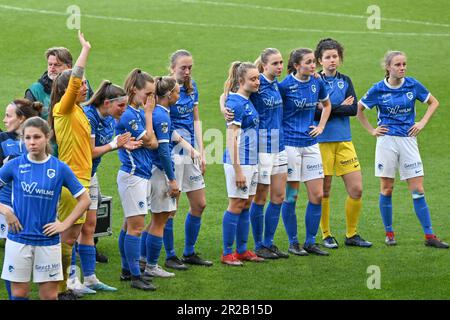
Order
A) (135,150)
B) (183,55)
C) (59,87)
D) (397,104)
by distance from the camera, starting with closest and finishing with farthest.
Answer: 1. (59,87)
2. (135,150)
3. (183,55)
4. (397,104)

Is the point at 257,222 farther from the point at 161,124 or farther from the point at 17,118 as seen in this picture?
the point at 17,118

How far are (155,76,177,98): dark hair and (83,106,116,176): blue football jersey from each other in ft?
1.73

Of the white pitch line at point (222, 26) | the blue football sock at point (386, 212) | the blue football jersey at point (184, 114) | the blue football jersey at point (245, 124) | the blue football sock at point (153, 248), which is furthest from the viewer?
the white pitch line at point (222, 26)

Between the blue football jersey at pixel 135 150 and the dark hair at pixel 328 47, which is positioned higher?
the dark hair at pixel 328 47

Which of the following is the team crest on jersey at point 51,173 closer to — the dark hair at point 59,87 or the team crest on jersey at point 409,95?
the dark hair at point 59,87

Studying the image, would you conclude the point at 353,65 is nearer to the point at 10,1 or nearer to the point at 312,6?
the point at 312,6

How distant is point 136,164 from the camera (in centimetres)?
944

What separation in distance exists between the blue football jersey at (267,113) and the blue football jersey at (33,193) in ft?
9.97

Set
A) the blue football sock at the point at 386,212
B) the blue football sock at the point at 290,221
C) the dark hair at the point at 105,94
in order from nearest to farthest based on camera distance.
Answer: the dark hair at the point at 105,94, the blue football sock at the point at 290,221, the blue football sock at the point at 386,212

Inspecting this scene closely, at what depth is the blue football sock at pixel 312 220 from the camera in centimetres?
1113

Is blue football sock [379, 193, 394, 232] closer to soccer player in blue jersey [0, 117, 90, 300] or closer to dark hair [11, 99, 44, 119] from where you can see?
dark hair [11, 99, 44, 119]

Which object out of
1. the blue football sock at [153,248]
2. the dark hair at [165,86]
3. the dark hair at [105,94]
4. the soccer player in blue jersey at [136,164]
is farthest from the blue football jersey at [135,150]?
the blue football sock at [153,248]

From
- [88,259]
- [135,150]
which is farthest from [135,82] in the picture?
[88,259]

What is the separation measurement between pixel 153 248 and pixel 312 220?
202cm
